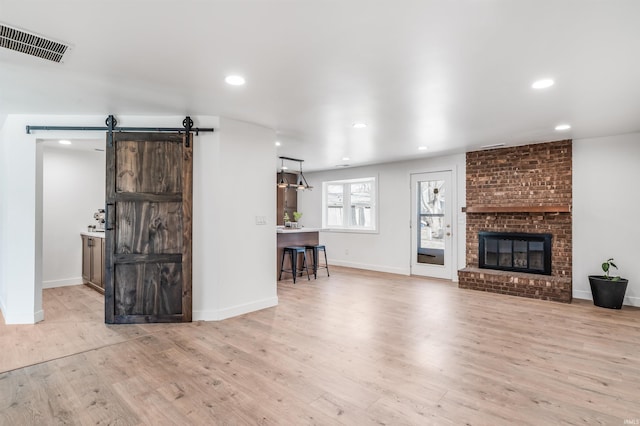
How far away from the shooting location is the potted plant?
443cm

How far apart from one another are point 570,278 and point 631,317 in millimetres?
990

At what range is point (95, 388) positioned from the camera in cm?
237

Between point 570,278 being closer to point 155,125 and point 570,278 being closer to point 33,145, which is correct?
point 155,125

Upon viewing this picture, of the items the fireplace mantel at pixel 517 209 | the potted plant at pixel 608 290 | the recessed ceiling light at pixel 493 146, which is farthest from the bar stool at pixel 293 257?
the potted plant at pixel 608 290

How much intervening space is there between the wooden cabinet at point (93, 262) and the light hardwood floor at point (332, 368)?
806mm

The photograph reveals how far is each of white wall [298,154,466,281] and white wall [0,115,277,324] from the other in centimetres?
372

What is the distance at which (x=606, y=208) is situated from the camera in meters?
4.84

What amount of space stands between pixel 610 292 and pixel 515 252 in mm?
1357

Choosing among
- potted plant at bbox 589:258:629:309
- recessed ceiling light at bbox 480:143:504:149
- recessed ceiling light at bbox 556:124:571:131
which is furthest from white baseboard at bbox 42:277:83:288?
potted plant at bbox 589:258:629:309

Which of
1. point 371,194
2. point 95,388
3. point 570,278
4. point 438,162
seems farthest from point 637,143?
point 95,388

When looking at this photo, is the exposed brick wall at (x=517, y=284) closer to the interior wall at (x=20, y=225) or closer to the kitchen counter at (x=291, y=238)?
the kitchen counter at (x=291, y=238)

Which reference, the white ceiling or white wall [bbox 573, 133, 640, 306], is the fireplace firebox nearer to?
white wall [bbox 573, 133, 640, 306]

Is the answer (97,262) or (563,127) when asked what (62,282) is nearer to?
(97,262)

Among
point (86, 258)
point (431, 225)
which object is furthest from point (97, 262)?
point (431, 225)
